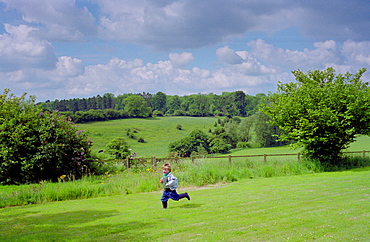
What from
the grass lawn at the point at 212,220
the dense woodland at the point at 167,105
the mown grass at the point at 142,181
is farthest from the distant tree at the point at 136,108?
the grass lawn at the point at 212,220

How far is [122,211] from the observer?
9000mm

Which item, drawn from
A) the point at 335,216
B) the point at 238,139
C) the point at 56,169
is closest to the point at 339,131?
the point at 335,216

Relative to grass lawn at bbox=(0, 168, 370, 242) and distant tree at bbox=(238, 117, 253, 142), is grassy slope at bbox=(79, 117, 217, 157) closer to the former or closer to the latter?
distant tree at bbox=(238, 117, 253, 142)

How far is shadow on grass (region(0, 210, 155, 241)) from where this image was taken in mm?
6270

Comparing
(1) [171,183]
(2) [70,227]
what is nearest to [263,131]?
(1) [171,183]

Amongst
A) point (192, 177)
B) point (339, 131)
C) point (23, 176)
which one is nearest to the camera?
point (192, 177)

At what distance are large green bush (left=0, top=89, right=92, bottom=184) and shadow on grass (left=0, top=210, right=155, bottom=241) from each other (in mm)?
8255

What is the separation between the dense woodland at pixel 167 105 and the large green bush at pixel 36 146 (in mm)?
81518

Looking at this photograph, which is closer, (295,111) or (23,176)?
(23,176)

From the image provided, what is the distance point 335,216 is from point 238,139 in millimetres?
66305

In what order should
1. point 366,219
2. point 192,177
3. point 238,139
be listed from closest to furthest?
1. point 366,219
2. point 192,177
3. point 238,139

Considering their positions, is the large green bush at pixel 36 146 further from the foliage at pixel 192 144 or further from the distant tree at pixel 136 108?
the distant tree at pixel 136 108

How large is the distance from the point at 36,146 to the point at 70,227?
12.6 m

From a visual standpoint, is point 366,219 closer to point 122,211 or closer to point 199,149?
point 122,211
